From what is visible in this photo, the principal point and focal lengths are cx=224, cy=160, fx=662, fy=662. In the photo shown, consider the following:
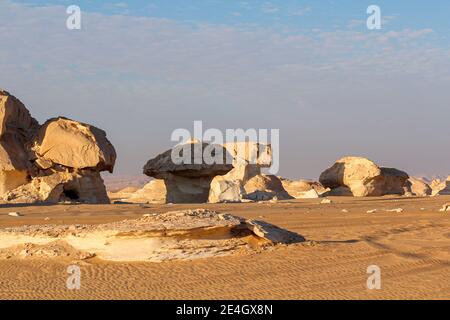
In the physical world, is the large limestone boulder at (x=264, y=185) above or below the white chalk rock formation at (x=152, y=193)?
above

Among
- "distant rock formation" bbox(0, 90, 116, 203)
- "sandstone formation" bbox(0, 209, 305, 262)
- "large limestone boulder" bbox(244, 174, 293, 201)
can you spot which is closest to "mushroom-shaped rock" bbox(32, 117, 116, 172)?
"distant rock formation" bbox(0, 90, 116, 203)

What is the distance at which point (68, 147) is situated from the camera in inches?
901

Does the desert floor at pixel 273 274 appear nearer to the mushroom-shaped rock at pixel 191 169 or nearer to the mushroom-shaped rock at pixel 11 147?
the mushroom-shaped rock at pixel 11 147

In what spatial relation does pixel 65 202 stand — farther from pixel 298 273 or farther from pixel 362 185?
pixel 362 185

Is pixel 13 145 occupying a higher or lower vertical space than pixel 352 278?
higher

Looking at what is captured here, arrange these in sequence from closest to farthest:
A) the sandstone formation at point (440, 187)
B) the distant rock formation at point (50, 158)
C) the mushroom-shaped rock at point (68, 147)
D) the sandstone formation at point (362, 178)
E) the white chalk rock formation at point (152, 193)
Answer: the distant rock formation at point (50, 158) < the mushroom-shaped rock at point (68, 147) < the sandstone formation at point (362, 178) < the white chalk rock formation at point (152, 193) < the sandstone formation at point (440, 187)

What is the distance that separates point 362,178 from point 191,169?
903 cm

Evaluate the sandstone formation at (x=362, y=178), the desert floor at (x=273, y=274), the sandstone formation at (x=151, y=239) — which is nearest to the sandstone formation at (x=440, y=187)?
the sandstone formation at (x=362, y=178)

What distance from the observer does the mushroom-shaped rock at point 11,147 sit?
22.2 m

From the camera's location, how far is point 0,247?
10047mm

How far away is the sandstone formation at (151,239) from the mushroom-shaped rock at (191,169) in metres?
19.1

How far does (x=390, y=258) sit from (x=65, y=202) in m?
14.0

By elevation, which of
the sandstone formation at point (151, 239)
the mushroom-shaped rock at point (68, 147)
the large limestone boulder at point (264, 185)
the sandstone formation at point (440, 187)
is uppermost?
the mushroom-shaped rock at point (68, 147)
